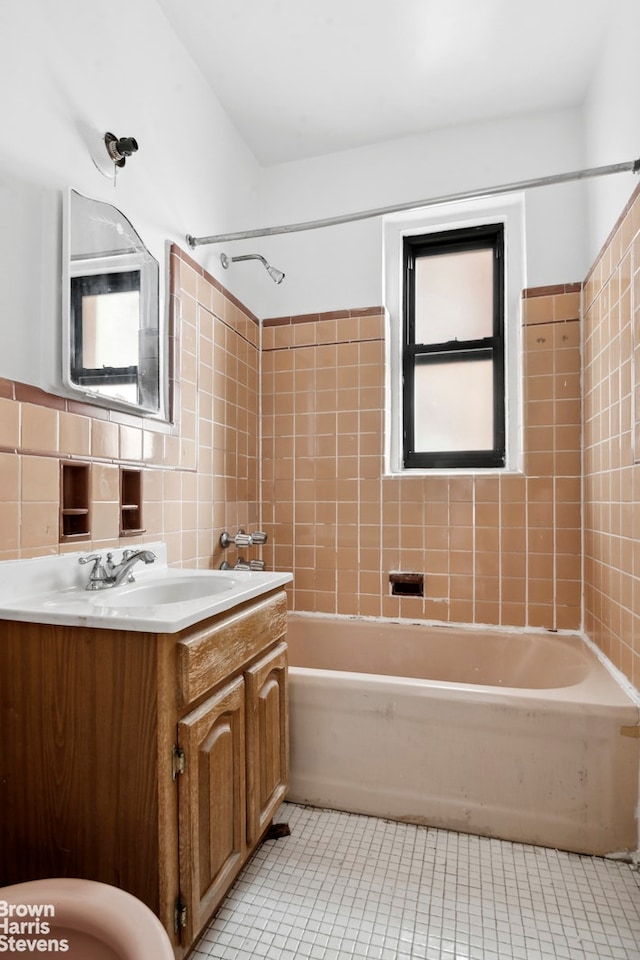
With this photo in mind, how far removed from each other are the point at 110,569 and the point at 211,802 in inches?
25.8

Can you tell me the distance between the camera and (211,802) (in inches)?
45.9

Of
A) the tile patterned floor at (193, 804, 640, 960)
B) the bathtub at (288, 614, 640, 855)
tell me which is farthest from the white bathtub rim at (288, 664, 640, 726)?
the tile patterned floor at (193, 804, 640, 960)

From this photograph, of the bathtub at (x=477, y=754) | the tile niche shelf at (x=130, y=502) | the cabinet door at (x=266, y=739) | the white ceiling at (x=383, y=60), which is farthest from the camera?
the white ceiling at (x=383, y=60)

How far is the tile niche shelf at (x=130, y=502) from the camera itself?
1653 millimetres

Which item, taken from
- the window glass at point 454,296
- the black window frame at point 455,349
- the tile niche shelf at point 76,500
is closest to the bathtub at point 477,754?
the tile niche shelf at point 76,500

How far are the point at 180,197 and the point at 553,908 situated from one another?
2.53 m

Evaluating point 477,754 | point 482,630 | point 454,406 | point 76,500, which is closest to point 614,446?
point 454,406

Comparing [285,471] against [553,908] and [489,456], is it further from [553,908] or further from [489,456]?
[553,908]

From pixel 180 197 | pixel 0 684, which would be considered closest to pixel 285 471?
pixel 180 197

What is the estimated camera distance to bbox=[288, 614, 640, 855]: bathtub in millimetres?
1516

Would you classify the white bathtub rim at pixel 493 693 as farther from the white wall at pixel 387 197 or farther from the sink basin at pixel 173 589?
the white wall at pixel 387 197

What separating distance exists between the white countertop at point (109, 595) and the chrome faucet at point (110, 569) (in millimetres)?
22

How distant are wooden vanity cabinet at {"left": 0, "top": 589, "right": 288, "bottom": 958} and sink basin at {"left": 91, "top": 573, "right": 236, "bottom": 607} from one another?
0.33 m

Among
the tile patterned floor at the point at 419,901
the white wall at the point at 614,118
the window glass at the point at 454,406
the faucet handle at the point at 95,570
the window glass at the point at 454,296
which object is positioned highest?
the white wall at the point at 614,118
